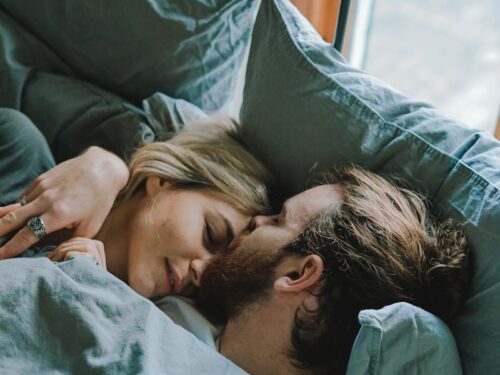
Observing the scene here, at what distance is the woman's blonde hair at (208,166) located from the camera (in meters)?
1.17

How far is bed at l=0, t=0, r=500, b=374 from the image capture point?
31.1 inches

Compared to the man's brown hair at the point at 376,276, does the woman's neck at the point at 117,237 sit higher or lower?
lower

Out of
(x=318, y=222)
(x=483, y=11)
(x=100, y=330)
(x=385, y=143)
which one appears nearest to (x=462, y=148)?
(x=385, y=143)

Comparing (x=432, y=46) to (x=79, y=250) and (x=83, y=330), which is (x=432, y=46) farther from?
(x=83, y=330)

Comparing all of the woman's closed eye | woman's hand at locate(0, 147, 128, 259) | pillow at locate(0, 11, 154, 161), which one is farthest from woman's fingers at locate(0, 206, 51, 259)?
pillow at locate(0, 11, 154, 161)

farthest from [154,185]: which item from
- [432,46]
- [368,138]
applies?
[432,46]

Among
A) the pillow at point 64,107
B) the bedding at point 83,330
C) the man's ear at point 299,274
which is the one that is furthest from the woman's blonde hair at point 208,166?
the bedding at point 83,330

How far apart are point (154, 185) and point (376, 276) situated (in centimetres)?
51

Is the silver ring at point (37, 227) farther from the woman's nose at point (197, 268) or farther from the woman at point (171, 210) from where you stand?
the woman's nose at point (197, 268)

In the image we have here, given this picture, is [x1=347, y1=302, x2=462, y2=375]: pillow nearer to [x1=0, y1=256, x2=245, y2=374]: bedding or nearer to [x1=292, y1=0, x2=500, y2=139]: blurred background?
[x1=0, y1=256, x2=245, y2=374]: bedding

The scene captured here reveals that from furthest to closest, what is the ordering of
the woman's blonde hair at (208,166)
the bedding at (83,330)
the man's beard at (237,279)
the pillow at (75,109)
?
the pillow at (75,109) → the woman's blonde hair at (208,166) → the man's beard at (237,279) → the bedding at (83,330)

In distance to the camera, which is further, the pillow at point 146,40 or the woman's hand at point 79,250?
the pillow at point 146,40

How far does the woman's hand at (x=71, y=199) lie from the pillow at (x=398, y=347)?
1.76 ft

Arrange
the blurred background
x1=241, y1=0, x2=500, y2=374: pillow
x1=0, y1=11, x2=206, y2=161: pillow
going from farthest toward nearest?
the blurred background → x1=0, y1=11, x2=206, y2=161: pillow → x1=241, y1=0, x2=500, y2=374: pillow
